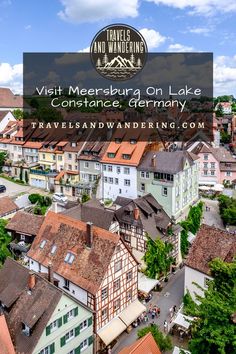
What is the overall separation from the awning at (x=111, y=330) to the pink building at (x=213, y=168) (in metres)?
39.0

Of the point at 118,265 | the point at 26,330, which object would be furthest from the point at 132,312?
the point at 26,330

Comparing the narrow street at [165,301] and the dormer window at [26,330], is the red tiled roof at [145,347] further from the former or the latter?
the dormer window at [26,330]

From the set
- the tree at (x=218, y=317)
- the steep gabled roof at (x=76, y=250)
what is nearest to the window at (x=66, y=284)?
the steep gabled roof at (x=76, y=250)

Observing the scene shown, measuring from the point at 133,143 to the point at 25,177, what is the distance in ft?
72.4

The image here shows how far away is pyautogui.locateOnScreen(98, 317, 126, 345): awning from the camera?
27.5 metres

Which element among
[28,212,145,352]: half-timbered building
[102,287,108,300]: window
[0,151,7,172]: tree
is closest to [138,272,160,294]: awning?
[28,212,145,352]: half-timbered building

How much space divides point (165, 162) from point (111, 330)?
24.3 meters

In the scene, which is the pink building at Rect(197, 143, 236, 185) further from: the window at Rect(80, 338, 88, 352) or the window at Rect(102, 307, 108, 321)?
the window at Rect(80, 338, 88, 352)

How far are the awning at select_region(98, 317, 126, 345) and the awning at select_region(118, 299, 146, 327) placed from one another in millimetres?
490

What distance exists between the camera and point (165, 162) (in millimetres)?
46781

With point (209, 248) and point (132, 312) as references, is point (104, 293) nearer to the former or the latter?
point (132, 312)

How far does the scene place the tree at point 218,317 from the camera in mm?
16219

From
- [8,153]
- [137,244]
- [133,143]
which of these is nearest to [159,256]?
[137,244]

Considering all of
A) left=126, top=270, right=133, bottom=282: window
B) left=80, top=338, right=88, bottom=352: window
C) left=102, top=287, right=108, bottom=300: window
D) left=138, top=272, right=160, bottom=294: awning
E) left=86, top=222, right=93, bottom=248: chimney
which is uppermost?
left=86, top=222, right=93, bottom=248: chimney
